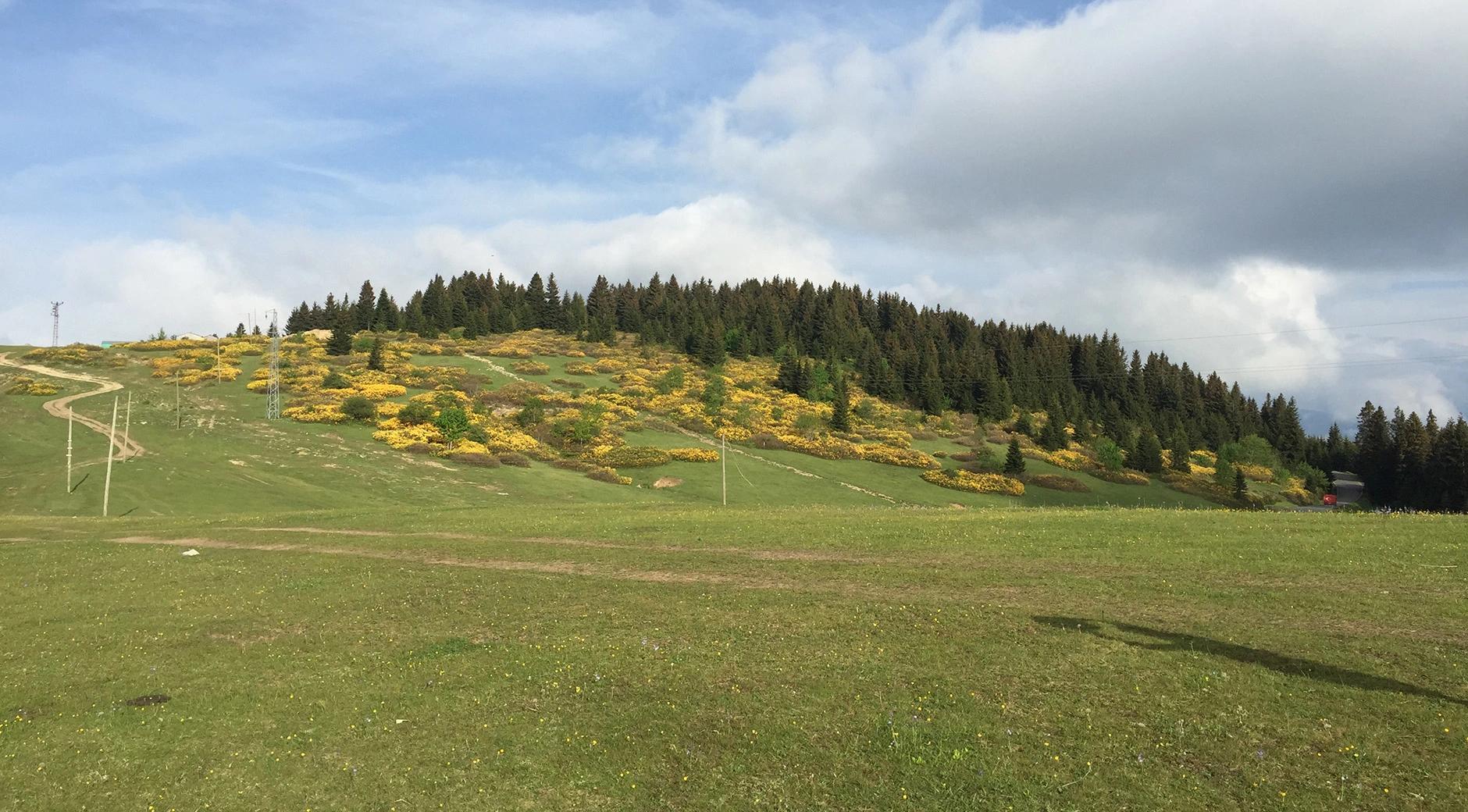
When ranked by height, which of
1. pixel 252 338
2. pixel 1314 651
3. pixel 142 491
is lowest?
pixel 142 491

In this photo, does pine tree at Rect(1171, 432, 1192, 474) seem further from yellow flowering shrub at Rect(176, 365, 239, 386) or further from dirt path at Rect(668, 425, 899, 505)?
yellow flowering shrub at Rect(176, 365, 239, 386)

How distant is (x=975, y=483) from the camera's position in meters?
84.5

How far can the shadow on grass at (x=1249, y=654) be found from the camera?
13.3m

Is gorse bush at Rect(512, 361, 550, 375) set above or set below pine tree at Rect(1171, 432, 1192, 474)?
above

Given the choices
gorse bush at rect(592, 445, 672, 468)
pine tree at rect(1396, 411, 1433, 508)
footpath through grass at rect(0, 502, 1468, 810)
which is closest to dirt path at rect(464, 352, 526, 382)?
gorse bush at rect(592, 445, 672, 468)

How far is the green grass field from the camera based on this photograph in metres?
11.2

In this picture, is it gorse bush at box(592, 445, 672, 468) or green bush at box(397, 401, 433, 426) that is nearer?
gorse bush at box(592, 445, 672, 468)

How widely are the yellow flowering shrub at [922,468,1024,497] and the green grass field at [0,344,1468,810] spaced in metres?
49.8

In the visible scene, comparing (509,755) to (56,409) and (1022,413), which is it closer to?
(56,409)

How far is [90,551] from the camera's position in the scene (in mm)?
31953

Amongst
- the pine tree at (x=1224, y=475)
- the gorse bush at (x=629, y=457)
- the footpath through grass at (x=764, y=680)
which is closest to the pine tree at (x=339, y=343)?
the gorse bush at (x=629, y=457)

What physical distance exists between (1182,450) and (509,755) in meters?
145

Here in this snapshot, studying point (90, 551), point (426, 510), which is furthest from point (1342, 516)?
point (90, 551)

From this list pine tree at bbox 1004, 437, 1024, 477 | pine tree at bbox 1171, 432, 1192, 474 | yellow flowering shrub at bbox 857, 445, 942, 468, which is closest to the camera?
yellow flowering shrub at bbox 857, 445, 942, 468
